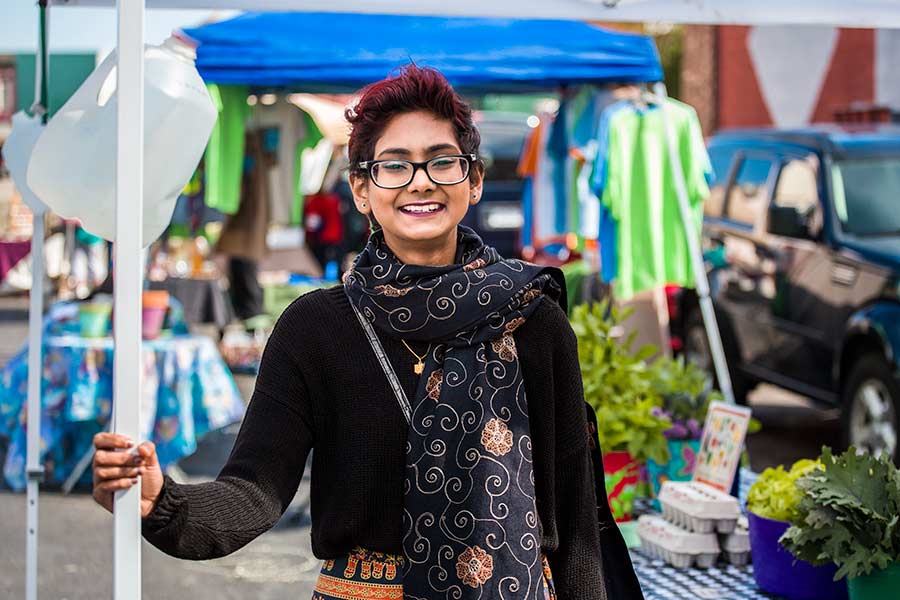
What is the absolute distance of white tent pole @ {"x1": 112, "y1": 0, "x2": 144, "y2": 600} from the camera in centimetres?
179

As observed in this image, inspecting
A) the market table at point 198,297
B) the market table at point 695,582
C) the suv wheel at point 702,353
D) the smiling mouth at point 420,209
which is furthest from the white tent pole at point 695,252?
the market table at point 198,297

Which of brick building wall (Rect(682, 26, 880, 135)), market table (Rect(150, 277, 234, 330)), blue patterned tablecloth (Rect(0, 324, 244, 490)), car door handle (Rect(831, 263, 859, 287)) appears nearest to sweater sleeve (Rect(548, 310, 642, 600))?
blue patterned tablecloth (Rect(0, 324, 244, 490))

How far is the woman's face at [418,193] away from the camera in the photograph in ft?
6.95

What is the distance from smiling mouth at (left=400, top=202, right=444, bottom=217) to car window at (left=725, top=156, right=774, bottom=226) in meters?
6.25

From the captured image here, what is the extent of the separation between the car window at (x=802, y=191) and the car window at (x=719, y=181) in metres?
0.90

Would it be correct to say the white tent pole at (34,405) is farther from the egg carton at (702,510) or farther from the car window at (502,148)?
Answer: the car window at (502,148)

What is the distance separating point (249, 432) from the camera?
81.5 inches

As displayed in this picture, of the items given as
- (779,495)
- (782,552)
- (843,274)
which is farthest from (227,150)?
(782,552)

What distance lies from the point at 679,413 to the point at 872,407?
9.45 ft

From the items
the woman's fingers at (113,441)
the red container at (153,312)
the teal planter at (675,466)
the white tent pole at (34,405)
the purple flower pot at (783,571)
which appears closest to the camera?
the woman's fingers at (113,441)

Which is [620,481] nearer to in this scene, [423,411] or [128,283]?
[423,411]

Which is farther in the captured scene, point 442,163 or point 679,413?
point 679,413


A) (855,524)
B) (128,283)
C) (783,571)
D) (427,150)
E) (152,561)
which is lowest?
(152,561)

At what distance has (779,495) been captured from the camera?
3.23m
